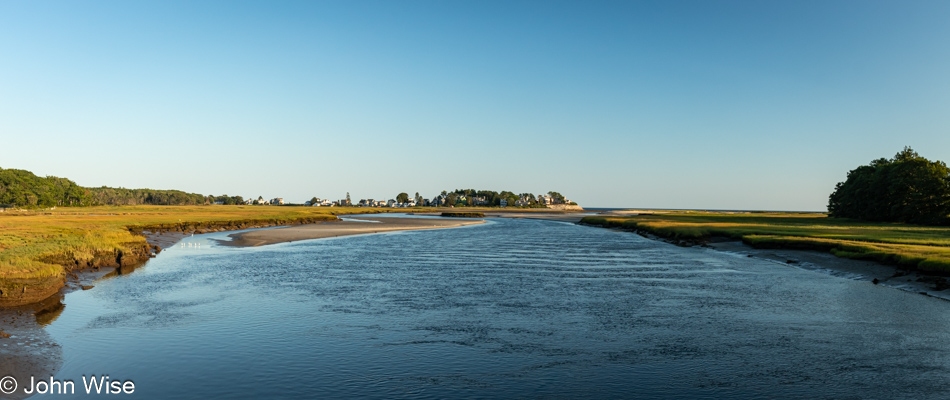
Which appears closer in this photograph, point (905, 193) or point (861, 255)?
point (861, 255)

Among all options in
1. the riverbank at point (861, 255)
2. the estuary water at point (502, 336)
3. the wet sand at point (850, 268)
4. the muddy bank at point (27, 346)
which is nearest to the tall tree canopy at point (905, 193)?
the riverbank at point (861, 255)

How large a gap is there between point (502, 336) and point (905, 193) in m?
101

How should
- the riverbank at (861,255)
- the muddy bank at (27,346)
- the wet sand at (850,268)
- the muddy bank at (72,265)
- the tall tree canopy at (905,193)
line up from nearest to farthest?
1. the muddy bank at (27,346)
2. the muddy bank at (72,265)
3. the wet sand at (850,268)
4. the riverbank at (861,255)
5. the tall tree canopy at (905,193)

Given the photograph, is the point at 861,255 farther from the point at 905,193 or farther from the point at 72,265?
the point at 905,193

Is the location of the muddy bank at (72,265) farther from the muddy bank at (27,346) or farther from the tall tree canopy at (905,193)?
the tall tree canopy at (905,193)

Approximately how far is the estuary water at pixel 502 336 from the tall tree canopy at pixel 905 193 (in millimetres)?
64902

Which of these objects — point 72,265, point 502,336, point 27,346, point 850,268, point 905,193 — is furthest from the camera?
point 905,193

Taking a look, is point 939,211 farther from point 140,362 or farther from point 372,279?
point 140,362

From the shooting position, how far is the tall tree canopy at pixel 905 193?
81000 millimetres

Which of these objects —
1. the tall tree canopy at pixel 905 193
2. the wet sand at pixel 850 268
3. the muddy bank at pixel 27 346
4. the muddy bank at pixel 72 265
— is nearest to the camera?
the muddy bank at pixel 27 346

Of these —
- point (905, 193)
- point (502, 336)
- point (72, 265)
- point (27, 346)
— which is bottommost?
point (502, 336)

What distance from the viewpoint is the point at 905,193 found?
3519 inches

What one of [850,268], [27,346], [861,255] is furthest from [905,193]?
[27,346]

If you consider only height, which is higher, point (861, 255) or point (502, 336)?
point (861, 255)
